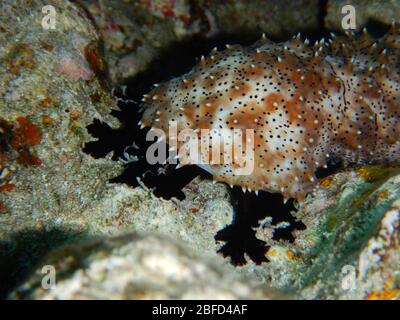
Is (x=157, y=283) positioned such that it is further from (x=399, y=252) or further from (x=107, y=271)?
(x=399, y=252)

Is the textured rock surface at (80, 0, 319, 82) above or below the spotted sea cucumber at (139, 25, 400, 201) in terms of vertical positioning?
above

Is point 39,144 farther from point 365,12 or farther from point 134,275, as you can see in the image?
point 365,12

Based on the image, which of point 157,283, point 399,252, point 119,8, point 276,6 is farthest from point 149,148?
point 276,6

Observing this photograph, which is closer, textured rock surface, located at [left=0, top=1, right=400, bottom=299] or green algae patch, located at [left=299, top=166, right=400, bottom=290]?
green algae patch, located at [left=299, top=166, right=400, bottom=290]

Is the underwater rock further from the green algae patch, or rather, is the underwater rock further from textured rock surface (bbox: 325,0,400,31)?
textured rock surface (bbox: 325,0,400,31)

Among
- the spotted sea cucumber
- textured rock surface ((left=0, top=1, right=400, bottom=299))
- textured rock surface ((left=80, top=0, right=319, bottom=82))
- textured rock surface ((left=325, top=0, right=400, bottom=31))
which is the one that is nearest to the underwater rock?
textured rock surface ((left=0, top=1, right=400, bottom=299))

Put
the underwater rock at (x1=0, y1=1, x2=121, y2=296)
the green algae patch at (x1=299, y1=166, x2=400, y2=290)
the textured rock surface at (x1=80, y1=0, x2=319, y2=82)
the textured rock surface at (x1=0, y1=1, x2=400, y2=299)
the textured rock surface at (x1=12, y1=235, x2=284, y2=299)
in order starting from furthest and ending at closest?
1. the textured rock surface at (x1=80, y1=0, x2=319, y2=82)
2. the underwater rock at (x1=0, y1=1, x2=121, y2=296)
3. the textured rock surface at (x1=0, y1=1, x2=400, y2=299)
4. the green algae patch at (x1=299, y1=166, x2=400, y2=290)
5. the textured rock surface at (x1=12, y1=235, x2=284, y2=299)
